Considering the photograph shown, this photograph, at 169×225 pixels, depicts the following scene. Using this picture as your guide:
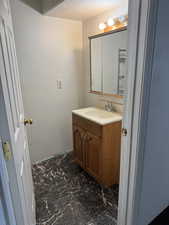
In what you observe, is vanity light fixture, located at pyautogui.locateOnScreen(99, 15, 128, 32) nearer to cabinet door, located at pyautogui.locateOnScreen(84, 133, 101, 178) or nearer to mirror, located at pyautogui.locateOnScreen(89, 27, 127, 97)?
mirror, located at pyautogui.locateOnScreen(89, 27, 127, 97)

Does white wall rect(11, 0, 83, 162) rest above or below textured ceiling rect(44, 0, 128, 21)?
below

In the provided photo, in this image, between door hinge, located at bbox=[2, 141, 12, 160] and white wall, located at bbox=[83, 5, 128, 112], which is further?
white wall, located at bbox=[83, 5, 128, 112]

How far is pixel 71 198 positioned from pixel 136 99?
142cm

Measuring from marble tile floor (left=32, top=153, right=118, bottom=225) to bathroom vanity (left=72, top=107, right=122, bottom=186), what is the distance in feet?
0.48

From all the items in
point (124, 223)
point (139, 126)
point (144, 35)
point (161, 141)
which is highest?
point (144, 35)

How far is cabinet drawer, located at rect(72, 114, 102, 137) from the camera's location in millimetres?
1688

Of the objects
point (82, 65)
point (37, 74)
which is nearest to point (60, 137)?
point (37, 74)

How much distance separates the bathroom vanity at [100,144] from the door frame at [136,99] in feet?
1.76

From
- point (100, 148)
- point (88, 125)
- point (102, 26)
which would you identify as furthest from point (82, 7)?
point (100, 148)

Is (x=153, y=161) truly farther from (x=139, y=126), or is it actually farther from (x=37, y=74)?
(x=37, y=74)

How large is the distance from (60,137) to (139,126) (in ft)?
5.89

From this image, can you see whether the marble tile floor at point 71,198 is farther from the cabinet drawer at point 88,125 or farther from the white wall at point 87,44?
the white wall at point 87,44

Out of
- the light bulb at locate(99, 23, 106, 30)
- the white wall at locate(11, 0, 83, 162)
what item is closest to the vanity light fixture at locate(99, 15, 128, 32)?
the light bulb at locate(99, 23, 106, 30)

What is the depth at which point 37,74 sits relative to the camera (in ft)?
7.06
